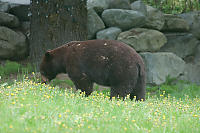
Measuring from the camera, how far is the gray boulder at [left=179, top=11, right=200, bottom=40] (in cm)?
1285

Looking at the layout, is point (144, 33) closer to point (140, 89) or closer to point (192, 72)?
point (192, 72)

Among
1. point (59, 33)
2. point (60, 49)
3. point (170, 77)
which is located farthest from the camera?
point (170, 77)

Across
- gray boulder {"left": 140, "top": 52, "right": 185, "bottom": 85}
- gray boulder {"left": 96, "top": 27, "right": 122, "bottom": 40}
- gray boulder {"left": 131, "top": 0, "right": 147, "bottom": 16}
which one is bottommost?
gray boulder {"left": 140, "top": 52, "right": 185, "bottom": 85}

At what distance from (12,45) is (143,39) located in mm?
5017

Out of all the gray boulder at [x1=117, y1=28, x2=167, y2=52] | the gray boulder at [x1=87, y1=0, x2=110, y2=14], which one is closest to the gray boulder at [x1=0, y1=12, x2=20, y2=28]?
the gray boulder at [x1=87, y1=0, x2=110, y2=14]

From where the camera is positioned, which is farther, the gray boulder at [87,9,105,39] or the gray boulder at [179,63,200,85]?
the gray boulder at [179,63,200,85]

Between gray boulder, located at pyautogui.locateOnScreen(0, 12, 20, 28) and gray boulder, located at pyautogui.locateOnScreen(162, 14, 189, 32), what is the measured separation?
6175 millimetres

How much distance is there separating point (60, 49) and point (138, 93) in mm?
2393

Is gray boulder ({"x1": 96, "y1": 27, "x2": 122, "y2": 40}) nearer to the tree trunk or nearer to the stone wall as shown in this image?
the stone wall

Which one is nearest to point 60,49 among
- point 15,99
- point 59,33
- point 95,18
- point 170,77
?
point 59,33

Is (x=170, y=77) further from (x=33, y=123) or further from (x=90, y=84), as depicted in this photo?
(x=33, y=123)

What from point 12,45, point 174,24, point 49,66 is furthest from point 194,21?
point 12,45

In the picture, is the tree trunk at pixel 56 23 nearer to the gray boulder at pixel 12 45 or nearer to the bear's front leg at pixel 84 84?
the gray boulder at pixel 12 45

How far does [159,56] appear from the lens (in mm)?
A: 11117
